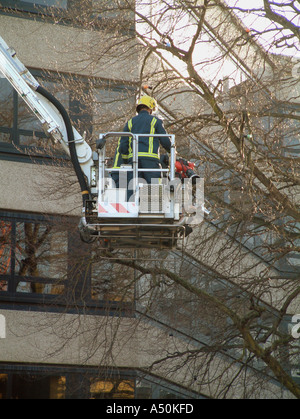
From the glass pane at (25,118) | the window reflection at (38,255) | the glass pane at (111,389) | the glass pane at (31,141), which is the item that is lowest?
the glass pane at (111,389)

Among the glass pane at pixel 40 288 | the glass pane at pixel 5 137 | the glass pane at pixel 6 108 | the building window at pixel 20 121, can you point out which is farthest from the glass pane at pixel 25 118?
the glass pane at pixel 40 288

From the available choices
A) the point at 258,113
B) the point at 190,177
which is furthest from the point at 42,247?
the point at 190,177

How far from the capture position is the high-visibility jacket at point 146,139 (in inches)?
440

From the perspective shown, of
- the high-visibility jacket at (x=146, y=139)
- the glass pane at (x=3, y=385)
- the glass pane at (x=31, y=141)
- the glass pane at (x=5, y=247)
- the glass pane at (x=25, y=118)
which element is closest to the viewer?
the high-visibility jacket at (x=146, y=139)

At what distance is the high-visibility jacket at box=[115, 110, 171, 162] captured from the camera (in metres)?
11.2

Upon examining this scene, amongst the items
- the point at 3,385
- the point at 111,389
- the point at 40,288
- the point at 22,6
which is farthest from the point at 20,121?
the point at 111,389

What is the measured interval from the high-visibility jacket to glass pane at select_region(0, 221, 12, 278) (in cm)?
902

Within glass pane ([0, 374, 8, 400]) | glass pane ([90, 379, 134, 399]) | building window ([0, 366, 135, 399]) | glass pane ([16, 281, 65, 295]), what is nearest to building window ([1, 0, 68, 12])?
glass pane ([16, 281, 65, 295])

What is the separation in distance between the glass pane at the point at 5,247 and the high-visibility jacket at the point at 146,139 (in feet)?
29.6

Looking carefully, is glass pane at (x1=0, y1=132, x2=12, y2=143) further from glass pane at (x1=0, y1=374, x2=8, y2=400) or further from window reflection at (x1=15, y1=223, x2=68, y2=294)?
glass pane at (x1=0, y1=374, x2=8, y2=400)

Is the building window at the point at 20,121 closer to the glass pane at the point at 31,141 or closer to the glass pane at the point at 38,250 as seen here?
the glass pane at the point at 31,141

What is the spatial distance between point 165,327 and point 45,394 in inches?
131

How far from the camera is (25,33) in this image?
20.9 m

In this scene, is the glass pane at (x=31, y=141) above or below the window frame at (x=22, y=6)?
below
